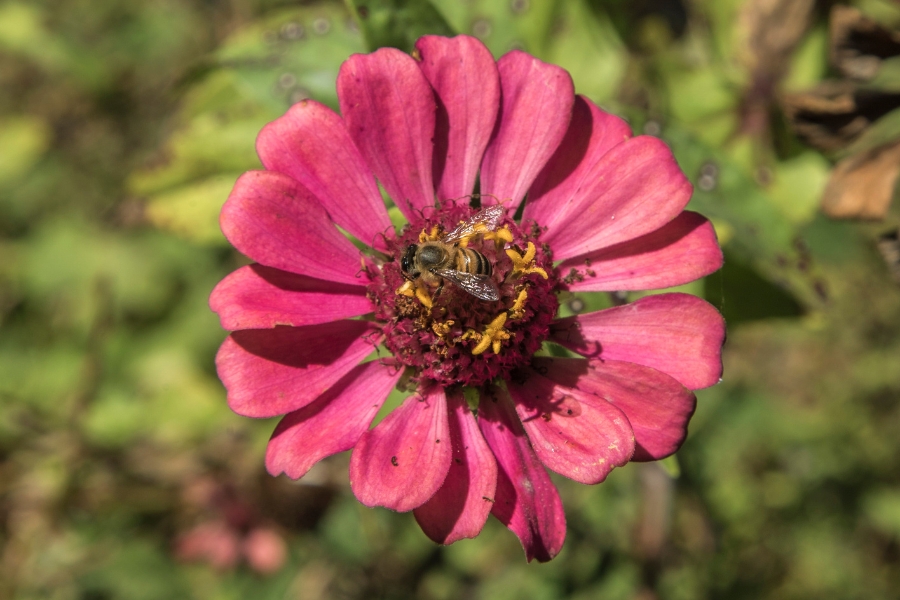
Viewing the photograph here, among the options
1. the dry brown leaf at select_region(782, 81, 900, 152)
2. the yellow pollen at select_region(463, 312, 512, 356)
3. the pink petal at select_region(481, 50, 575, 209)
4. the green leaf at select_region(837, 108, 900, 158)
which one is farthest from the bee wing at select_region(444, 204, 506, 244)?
the green leaf at select_region(837, 108, 900, 158)

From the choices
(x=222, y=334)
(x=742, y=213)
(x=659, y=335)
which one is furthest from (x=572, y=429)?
(x=222, y=334)

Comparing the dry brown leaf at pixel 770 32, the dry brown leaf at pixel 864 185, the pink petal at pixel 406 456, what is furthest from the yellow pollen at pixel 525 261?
the dry brown leaf at pixel 770 32

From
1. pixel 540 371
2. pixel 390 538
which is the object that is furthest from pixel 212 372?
pixel 540 371

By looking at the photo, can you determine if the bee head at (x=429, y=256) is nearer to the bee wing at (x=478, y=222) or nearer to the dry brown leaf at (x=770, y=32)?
the bee wing at (x=478, y=222)

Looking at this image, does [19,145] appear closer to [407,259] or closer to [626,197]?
[407,259]

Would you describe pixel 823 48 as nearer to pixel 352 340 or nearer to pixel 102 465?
pixel 352 340

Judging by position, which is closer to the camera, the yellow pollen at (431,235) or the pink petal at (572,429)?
the pink petal at (572,429)
